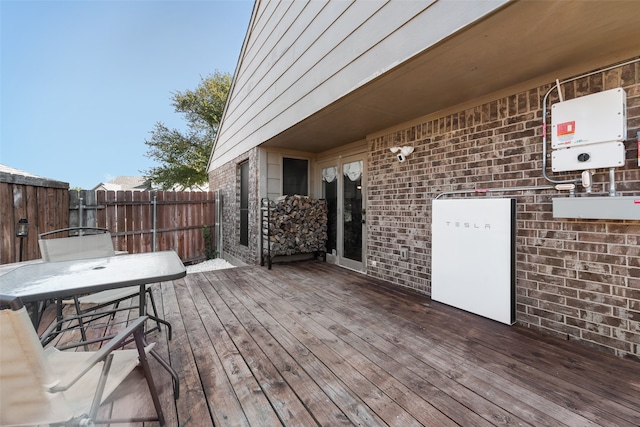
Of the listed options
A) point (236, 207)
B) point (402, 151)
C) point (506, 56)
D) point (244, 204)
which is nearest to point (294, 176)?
point (244, 204)

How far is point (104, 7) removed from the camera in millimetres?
8945

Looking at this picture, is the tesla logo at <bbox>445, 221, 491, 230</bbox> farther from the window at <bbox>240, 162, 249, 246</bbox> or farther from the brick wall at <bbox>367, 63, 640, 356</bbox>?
the window at <bbox>240, 162, 249, 246</bbox>

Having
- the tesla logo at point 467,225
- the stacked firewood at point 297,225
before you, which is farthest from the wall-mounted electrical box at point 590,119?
the stacked firewood at point 297,225

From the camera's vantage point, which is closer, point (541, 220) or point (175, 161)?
point (541, 220)

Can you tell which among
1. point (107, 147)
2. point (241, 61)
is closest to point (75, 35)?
point (241, 61)

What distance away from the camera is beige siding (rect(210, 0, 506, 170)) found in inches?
81.0

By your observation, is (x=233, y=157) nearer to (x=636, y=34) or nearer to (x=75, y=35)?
(x=636, y=34)

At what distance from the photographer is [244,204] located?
6234 mm

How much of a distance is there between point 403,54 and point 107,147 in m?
49.5

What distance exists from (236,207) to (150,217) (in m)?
1.90

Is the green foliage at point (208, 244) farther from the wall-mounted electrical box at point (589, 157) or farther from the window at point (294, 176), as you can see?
the wall-mounted electrical box at point (589, 157)

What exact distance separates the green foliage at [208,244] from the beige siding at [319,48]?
7.99 feet

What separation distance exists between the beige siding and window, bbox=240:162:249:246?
19.1 inches

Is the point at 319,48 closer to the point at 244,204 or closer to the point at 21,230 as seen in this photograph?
the point at 244,204
